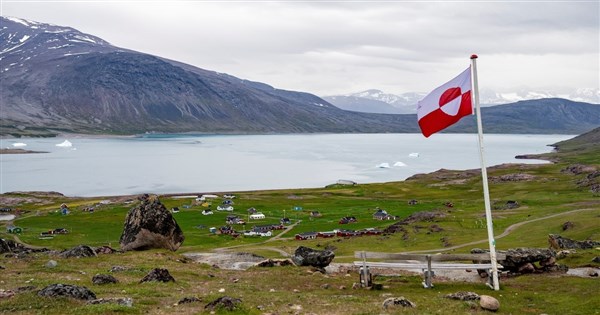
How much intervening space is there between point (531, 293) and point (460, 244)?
35879 mm

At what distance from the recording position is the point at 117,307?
61.6ft

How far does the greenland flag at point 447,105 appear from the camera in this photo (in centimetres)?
2417

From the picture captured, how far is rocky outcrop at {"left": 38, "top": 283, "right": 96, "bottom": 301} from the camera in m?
20.0

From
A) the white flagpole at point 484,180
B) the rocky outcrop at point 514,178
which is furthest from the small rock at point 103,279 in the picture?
the rocky outcrop at point 514,178

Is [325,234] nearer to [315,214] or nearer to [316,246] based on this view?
A: [316,246]

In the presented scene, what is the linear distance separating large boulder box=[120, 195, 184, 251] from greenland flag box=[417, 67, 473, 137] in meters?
24.2

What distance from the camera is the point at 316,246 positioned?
65.9m

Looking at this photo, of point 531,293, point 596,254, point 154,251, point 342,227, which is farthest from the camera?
point 342,227

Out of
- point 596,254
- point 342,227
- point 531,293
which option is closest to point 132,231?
point 531,293

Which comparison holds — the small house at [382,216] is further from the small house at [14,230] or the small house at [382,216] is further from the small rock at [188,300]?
the small rock at [188,300]

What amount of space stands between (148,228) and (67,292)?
21592mm

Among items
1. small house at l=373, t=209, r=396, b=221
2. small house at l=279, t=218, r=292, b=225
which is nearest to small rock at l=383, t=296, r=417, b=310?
small house at l=279, t=218, r=292, b=225

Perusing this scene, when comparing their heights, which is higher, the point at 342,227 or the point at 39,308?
the point at 39,308

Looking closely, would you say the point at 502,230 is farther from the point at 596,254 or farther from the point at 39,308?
the point at 39,308
